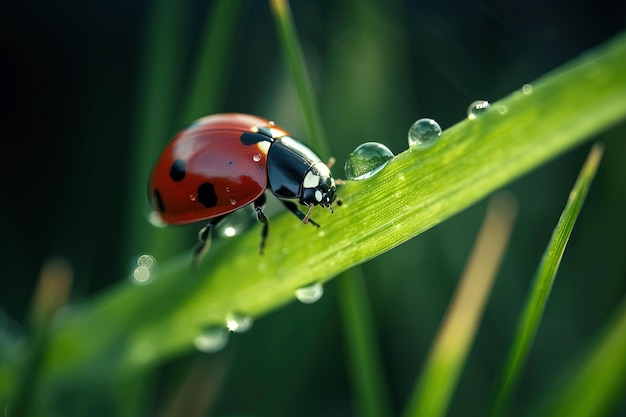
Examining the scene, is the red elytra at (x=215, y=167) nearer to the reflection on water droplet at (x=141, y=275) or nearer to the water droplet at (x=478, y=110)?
the reflection on water droplet at (x=141, y=275)

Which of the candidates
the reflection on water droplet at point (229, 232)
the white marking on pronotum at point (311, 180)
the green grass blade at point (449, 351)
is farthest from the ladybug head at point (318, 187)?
the green grass blade at point (449, 351)

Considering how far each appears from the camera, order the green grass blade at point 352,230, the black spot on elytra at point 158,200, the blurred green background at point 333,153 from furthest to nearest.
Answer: the blurred green background at point 333,153
the black spot on elytra at point 158,200
the green grass blade at point 352,230

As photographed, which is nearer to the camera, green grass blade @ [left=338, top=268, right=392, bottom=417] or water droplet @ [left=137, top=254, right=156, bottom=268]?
green grass blade @ [left=338, top=268, right=392, bottom=417]

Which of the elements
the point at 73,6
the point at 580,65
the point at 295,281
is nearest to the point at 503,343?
the point at 295,281

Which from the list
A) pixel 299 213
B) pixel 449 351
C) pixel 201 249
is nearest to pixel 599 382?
pixel 449 351

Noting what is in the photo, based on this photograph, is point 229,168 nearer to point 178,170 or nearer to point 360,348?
point 178,170

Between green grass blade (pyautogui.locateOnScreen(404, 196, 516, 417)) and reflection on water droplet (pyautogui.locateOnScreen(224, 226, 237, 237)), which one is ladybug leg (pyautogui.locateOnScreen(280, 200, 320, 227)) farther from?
green grass blade (pyautogui.locateOnScreen(404, 196, 516, 417))

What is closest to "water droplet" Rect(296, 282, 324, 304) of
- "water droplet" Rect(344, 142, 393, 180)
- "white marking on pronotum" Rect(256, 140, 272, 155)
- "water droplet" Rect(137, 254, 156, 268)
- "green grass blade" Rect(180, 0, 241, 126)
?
"water droplet" Rect(344, 142, 393, 180)
